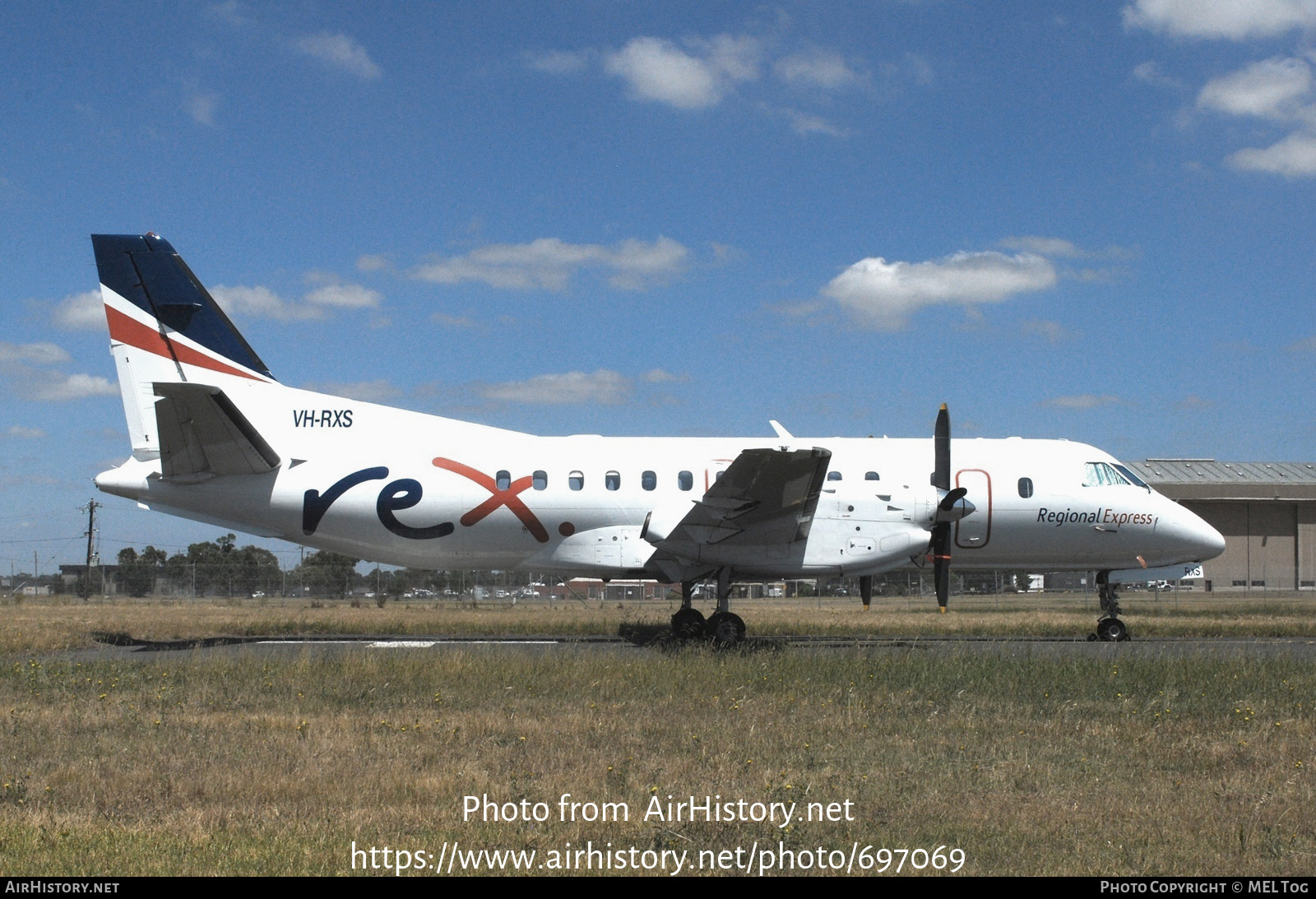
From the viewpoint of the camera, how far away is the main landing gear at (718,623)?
59.0ft

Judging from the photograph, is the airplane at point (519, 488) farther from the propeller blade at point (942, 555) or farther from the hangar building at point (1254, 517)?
the hangar building at point (1254, 517)

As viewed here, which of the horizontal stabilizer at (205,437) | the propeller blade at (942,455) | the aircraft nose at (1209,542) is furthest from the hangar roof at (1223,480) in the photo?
the horizontal stabilizer at (205,437)

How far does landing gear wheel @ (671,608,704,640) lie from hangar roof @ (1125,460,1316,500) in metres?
55.4

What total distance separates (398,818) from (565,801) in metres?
1.20

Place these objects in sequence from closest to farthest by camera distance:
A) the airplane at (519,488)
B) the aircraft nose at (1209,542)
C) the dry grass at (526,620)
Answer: the airplane at (519,488) < the aircraft nose at (1209,542) < the dry grass at (526,620)

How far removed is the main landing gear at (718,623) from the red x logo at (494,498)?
3017 millimetres

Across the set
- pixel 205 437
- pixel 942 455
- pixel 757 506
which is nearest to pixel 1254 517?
pixel 942 455

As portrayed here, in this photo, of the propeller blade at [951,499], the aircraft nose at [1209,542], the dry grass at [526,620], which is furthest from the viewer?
the dry grass at [526,620]

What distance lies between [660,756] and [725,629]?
9.17m

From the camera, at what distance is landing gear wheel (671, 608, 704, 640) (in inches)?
740

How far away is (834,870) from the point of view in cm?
598

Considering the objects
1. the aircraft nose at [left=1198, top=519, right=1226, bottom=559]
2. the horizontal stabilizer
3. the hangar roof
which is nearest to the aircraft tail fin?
the horizontal stabilizer
